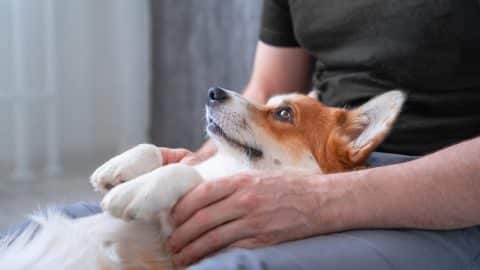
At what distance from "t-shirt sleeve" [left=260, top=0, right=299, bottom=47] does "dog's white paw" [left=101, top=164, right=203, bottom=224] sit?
0.69 meters

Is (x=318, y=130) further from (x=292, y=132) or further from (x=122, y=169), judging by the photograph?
(x=122, y=169)

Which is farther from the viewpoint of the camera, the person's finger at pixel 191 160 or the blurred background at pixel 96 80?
the blurred background at pixel 96 80

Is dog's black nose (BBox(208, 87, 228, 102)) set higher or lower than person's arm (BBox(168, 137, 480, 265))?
higher

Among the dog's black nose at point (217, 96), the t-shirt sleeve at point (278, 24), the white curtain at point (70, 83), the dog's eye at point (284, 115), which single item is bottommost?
the white curtain at point (70, 83)

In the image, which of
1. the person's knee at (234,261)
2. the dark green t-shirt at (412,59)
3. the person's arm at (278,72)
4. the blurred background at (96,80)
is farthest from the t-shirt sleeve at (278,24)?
the person's knee at (234,261)

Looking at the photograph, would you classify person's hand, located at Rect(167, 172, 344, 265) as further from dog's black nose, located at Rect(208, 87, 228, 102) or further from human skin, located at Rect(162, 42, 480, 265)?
dog's black nose, located at Rect(208, 87, 228, 102)

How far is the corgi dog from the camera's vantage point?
847 mm

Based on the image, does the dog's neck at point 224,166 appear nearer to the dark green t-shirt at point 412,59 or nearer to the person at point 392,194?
the person at point 392,194

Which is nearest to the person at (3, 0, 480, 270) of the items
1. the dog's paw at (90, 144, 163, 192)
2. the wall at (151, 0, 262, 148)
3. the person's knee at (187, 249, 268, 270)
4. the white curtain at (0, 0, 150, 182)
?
the person's knee at (187, 249, 268, 270)

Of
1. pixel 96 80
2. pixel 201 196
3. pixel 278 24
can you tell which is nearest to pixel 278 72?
pixel 278 24

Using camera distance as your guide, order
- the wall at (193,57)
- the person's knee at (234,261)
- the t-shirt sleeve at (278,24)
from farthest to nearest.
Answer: the wall at (193,57), the t-shirt sleeve at (278,24), the person's knee at (234,261)

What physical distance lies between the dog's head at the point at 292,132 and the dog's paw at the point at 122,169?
0.46 ft

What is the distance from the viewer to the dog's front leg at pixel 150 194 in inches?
32.5

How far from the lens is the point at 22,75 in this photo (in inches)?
95.1
